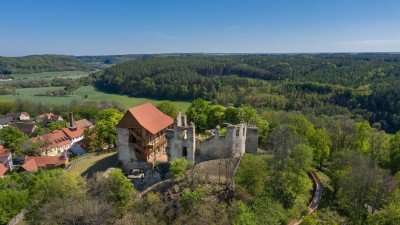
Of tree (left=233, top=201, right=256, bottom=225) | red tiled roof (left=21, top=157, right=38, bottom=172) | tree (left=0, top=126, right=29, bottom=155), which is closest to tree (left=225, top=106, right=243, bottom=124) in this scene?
tree (left=233, top=201, right=256, bottom=225)

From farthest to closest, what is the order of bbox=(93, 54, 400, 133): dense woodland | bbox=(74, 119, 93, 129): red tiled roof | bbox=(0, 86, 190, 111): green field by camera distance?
1. bbox=(0, 86, 190, 111): green field
2. bbox=(93, 54, 400, 133): dense woodland
3. bbox=(74, 119, 93, 129): red tiled roof

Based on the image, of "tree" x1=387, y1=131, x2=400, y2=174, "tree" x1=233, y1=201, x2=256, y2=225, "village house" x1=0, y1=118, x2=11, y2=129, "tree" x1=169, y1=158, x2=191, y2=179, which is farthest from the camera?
"village house" x1=0, y1=118, x2=11, y2=129

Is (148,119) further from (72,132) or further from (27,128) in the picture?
(27,128)

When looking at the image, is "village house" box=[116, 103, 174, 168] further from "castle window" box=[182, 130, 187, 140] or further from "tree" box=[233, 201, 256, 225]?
"tree" box=[233, 201, 256, 225]

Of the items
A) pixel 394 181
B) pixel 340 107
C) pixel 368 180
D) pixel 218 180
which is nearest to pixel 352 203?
pixel 368 180

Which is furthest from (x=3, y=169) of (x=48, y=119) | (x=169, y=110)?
(x=48, y=119)

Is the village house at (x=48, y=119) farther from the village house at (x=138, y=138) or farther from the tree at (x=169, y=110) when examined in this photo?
the village house at (x=138, y=138)

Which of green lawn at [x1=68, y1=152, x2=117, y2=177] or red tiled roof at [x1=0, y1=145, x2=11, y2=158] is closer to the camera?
green lawn at [x1=68, y1=152, x2=117, y2=177]
